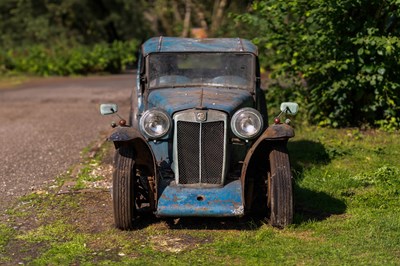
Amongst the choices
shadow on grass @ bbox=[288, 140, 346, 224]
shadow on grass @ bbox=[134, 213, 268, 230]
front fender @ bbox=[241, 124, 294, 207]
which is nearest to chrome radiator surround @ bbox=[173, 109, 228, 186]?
front fender @ bbox=[241, 124, 294, 207]

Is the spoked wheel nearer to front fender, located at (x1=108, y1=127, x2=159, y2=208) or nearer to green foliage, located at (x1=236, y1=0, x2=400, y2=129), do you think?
front fender, located at (x1=108, y1=127, x2=159, y2=208)

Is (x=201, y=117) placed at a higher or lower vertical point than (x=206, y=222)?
higher

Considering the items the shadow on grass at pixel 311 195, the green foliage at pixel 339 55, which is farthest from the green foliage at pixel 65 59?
the shadow on grass at pixel 311 195

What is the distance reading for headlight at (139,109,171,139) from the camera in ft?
23.1

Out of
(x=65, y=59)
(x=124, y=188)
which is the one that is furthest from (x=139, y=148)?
(x=65, y=59)

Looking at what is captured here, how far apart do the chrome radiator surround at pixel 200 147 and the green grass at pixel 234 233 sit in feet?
1.73

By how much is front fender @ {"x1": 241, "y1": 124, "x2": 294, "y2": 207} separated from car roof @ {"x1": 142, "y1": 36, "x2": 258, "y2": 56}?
175 centimetres

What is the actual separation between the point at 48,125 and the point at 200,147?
8.29 meters

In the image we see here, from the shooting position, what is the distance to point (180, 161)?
7.13m

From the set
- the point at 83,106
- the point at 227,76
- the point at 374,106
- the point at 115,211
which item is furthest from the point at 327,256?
the point at 83,106

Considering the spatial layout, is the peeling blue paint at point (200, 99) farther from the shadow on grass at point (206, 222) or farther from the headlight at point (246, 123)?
the shadow on grass at point (206, 222)

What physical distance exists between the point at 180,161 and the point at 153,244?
0.98 meters

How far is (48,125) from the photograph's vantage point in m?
14.7

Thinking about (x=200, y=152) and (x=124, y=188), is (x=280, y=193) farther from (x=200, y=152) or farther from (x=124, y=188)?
(x=124, y=188)
